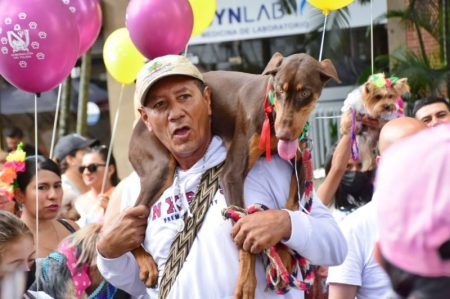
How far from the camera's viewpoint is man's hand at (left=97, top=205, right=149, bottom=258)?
3.35 m

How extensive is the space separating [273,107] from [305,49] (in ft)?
33.5

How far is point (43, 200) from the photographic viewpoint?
555 centimetres

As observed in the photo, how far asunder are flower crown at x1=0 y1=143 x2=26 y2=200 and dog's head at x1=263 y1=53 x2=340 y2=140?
2.57 metres

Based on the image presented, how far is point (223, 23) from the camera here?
13.6 meters

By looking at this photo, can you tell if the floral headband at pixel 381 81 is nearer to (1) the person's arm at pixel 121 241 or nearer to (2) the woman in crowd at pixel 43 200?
(2) the woman in crowd at pixel 43 200

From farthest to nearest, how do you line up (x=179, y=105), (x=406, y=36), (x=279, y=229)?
(x=406, y=36) < (x=179, y=105) < (x=279, y=229)

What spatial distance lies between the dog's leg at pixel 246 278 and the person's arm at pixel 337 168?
2285 mm

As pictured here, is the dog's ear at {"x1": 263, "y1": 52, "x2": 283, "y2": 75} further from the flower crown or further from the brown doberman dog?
the flower crown

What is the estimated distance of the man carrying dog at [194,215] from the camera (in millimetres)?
3207

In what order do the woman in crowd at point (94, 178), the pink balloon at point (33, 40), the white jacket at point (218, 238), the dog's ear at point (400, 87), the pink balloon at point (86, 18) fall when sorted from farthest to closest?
the woman in crowd at point (94, 178) → the pink balloon at point (86, 18) → the dog's ear at point (400, 87) → the pink balloon at point (33, 40) → the white jacket at point (218, 238)

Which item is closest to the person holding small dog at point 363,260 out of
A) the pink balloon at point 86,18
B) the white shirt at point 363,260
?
the white shirt at point 363,260

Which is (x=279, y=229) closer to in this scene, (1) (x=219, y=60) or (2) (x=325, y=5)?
(2) (x=325, y=5)

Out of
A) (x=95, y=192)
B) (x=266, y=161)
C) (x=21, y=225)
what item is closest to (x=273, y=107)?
(x=266, y=161)

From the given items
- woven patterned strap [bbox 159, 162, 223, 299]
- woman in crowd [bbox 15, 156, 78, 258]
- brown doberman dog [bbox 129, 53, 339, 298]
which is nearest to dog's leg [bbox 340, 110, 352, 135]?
woman in crowd [bbox 15, 156, 78, 258]
